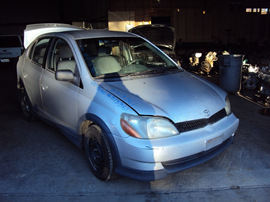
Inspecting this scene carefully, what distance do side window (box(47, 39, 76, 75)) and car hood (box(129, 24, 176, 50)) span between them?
5.52 m

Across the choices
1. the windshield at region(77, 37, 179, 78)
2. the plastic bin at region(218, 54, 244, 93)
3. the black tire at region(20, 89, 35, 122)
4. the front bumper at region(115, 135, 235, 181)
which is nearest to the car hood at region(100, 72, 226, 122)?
the windshield at region(77, 37, 179, 78)

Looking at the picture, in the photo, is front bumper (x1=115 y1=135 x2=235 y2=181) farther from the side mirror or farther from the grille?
the side mirror

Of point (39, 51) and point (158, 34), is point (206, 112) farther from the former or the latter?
point (158, 34)

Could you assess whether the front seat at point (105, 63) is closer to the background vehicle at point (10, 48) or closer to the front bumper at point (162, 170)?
the front bumper at point (162, 170)

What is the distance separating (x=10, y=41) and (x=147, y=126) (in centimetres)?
1340

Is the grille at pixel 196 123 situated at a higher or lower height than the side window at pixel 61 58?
lower

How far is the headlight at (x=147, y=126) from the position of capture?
2721 mm

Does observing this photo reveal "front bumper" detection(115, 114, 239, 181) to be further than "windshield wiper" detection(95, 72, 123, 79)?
No

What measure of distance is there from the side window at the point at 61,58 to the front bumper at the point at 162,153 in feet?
4.69

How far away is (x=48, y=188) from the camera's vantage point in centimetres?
312

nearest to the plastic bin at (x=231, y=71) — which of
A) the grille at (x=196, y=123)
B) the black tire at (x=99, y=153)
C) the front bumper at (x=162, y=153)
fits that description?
the grille at (x=196, y=123)

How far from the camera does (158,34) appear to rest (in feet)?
30.7

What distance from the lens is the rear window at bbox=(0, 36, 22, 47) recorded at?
13730mm

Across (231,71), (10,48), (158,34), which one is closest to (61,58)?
(231,71)
